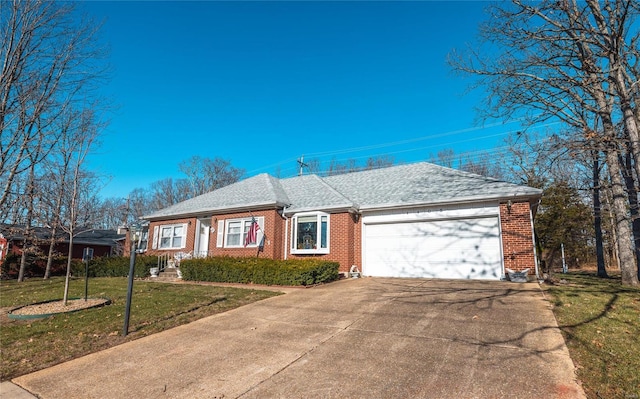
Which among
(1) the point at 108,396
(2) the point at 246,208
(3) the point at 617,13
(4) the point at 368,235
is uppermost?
(3) the point at 617,13

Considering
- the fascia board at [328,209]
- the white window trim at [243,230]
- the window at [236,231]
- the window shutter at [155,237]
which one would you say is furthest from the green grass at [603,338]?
the window shutter at [155,237]

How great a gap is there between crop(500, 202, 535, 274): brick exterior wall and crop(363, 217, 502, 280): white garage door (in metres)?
0.28

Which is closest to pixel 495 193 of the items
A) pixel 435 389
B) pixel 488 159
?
pixel 435 389

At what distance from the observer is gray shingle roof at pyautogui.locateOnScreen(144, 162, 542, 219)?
470 inches

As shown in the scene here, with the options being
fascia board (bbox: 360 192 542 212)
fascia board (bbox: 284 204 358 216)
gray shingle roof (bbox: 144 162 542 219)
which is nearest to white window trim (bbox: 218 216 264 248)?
gray shingle roof (bbox: 144 162 542 219)

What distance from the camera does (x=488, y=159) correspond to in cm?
2969

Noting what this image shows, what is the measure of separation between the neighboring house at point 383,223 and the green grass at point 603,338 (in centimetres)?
311

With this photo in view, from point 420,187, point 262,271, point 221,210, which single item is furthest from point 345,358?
point 221,210

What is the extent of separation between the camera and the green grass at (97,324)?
16.7 ft

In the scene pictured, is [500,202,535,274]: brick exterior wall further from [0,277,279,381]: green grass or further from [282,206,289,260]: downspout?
[282,206,289,260]: downspout

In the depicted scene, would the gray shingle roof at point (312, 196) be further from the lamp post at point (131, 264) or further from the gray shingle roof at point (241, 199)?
the lamp post at point (131, 264)

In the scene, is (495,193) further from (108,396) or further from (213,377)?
(108,396)

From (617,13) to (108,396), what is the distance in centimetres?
1179

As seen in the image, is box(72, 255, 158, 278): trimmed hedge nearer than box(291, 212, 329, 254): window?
No
